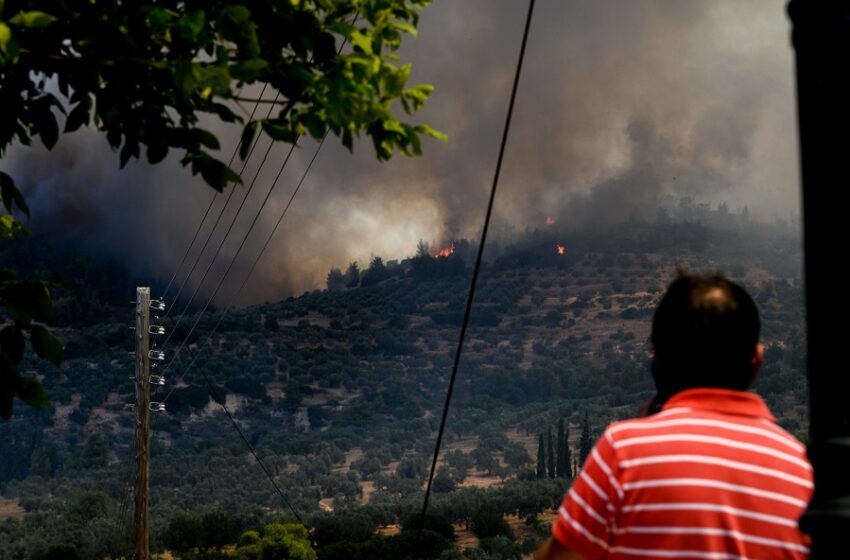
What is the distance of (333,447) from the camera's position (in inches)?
6850

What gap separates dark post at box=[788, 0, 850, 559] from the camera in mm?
2051

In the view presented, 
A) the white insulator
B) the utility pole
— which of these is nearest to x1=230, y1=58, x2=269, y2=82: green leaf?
the utility pole

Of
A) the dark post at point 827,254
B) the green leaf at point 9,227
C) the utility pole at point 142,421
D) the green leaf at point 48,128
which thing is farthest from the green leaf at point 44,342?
the utility pole at point 142,421

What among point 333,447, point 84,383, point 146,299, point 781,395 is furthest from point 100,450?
point 146,299

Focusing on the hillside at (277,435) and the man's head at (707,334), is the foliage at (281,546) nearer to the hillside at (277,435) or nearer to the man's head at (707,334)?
the hillside at (277,435)

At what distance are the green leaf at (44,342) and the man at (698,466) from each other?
11.6 feet

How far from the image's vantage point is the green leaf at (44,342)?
5.19 m

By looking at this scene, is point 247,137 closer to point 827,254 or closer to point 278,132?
point 278,132

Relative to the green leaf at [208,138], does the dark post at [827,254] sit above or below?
below

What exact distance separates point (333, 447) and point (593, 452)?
17449 centimetres

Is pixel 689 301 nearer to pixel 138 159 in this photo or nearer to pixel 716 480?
pixel 716 480

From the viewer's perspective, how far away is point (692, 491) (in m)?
2.27

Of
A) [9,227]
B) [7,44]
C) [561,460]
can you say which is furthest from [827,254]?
[561,460]

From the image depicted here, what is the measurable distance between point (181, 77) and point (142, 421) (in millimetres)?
20946
